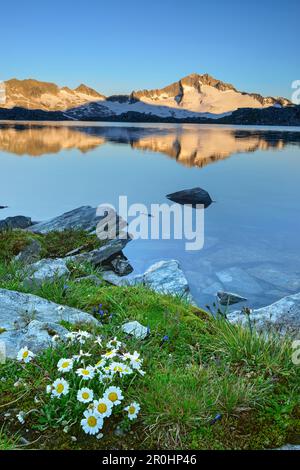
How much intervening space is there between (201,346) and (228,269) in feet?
26.8

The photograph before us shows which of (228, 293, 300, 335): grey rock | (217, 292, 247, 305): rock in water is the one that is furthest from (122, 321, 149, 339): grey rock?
(217, 292, 247, 305): rock in water

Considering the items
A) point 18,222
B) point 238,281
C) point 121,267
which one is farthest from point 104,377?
point 18,222

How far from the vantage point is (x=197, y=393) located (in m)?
3.98

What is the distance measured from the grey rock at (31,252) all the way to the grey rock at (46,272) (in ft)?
6.53

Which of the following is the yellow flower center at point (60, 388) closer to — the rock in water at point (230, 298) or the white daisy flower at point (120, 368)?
the white daisy flower at point (120, 368)

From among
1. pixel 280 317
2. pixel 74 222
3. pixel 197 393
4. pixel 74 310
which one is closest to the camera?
pixel 197 393

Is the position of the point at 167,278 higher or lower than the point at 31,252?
lower

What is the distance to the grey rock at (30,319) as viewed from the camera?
15.6 ft

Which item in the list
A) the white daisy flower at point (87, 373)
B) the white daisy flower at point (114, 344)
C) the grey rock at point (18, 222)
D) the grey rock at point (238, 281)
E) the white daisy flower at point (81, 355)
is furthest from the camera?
the grey rock at point (18, 222)

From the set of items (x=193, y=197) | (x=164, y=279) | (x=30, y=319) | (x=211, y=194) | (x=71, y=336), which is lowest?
(x=211, y=194)

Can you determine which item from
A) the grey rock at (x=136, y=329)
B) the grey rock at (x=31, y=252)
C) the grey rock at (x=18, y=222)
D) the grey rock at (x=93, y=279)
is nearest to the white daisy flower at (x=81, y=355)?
the grey rock at (x=136, y=329)

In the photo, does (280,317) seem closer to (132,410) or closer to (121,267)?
(132,410)

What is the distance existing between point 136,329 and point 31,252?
662cm

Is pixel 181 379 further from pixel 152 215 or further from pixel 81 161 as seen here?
pixel 81 161
